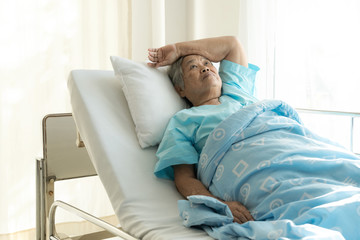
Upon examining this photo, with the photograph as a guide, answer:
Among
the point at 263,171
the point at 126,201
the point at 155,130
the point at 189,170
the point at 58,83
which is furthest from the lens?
the point at 58,83

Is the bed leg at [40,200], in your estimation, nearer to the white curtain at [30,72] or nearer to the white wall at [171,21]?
the white curtain at [30,72]

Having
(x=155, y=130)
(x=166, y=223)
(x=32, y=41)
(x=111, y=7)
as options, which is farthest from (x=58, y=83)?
(x=166, y=223)

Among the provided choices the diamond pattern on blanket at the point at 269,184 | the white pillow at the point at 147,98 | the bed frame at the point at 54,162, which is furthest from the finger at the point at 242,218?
the bed frame at the point at 54,162

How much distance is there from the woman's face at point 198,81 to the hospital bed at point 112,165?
0.30 meters

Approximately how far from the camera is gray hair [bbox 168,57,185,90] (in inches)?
74.3

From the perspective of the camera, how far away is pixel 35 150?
2.94 metres

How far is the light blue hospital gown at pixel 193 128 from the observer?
1.53m

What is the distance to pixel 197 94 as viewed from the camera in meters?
1.87

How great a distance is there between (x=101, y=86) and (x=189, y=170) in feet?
1.89

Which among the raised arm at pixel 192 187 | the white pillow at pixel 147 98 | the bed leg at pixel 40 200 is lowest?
the bed leg at pixel 40 200

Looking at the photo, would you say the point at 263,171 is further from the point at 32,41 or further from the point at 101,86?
the point at 32,41

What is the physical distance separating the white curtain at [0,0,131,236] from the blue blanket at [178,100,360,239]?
1824mm

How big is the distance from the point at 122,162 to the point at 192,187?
29 cm

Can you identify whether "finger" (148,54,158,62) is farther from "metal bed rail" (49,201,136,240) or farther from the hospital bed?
"metal bed rail" (49,201,136,240)
